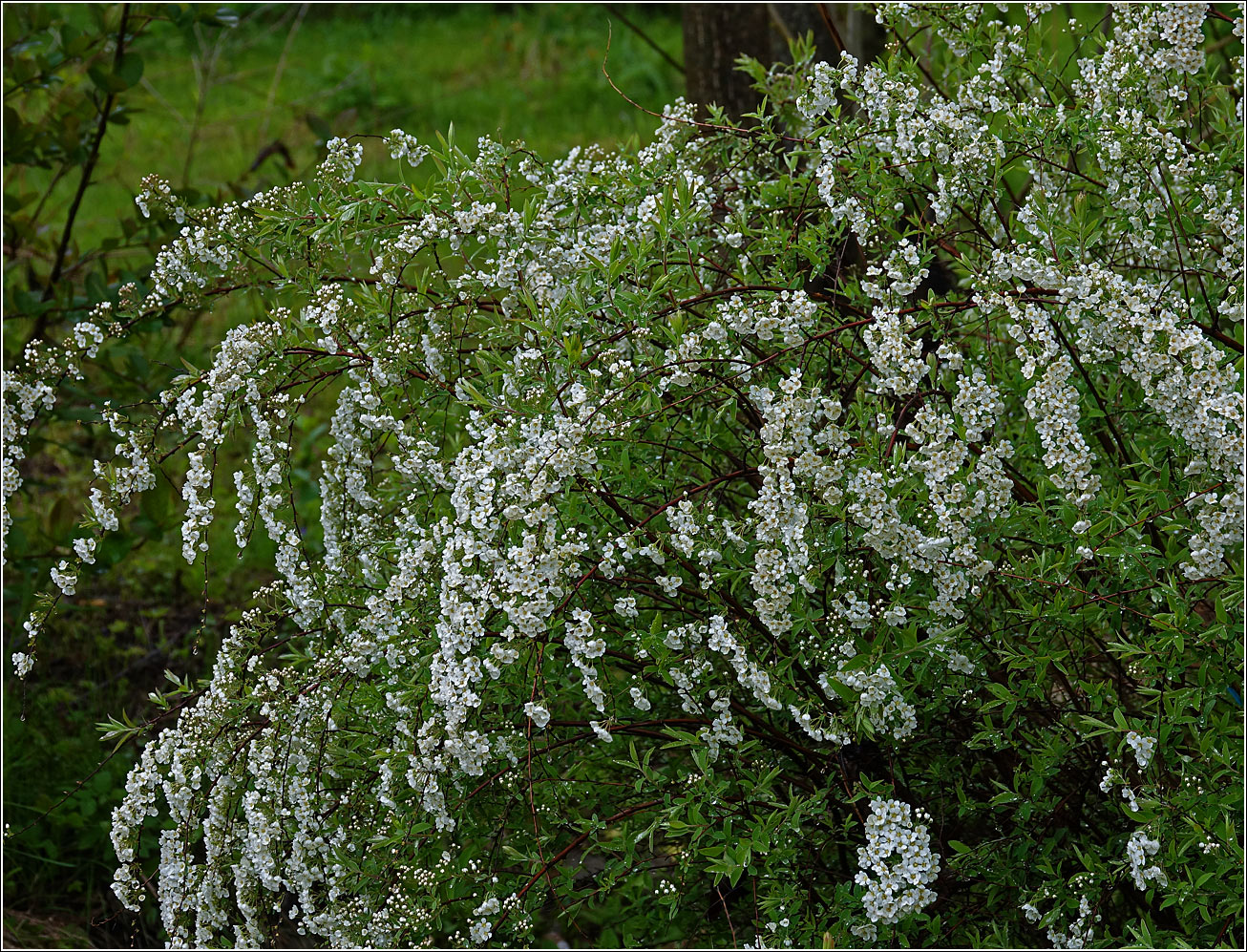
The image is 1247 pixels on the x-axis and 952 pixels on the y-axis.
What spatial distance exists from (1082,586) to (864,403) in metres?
0.50

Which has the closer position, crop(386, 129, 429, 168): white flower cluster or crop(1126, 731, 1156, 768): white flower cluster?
crop(1126, 731, 1156, 768): white flower cluster

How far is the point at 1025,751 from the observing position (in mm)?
2158

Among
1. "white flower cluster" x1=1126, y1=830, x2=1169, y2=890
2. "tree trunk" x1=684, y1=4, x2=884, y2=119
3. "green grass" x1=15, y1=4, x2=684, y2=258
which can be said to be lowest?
"white flower cluster" x1=1126, y1=830, x2=1169, y2=890

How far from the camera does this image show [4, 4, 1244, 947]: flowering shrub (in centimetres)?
197

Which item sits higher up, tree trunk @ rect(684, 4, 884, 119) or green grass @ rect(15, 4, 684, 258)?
green grass @ rect(15, 4, 684, 258)

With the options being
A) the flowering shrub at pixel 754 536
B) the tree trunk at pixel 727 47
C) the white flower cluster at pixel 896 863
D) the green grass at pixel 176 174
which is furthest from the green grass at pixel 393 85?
the white flower cluster at pixel 896 863

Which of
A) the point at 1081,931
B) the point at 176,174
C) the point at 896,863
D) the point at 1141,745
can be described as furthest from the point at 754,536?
the point at 176,174

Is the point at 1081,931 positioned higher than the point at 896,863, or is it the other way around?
the point at 896,863

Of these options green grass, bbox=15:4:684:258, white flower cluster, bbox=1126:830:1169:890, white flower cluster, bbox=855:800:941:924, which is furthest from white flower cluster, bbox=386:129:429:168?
green grass, bbox=15:4:684:258

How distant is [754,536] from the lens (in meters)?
2.18

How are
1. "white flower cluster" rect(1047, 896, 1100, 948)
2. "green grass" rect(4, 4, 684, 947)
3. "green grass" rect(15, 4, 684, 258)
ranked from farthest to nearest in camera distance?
"green grass" rect(15, 4, 684, 258)
"green grass" rect(4, 4, 684, 947)
"white flower cluster" rect(1047, 896, 1100, 948)

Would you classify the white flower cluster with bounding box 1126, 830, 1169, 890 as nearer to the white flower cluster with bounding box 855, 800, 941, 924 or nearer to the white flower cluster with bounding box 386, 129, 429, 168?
the white flower cluster with bounding box 855, 800, 941, 924

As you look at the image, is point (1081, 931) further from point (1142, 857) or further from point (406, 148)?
point (406, 148)

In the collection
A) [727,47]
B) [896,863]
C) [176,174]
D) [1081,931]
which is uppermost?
[176,174]
